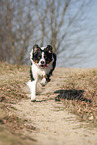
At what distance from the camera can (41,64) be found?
21.0 feet

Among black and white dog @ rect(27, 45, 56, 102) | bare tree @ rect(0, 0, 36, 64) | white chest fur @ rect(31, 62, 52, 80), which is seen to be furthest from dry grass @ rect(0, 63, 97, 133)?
bare tree @ rect(0, 0, 36, 64)

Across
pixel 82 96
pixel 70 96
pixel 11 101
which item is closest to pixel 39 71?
pixel 11 101

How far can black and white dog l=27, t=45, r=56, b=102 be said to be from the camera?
648 centimetres

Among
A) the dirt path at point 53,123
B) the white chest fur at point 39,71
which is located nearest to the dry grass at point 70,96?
the dirt path at point 53,123

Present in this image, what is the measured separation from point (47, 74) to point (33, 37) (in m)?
13.6

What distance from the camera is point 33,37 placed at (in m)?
20.2

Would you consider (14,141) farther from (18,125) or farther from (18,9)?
(18,9)

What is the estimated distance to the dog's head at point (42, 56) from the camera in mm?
6422

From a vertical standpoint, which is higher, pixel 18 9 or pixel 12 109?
pixel 18 9

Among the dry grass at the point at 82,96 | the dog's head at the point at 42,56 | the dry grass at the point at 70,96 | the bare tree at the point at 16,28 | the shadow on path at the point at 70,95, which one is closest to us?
the dry grass at the point at 70,96

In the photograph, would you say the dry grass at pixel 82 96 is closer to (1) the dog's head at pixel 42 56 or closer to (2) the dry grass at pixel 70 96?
(2) the dry grass at pixel 70 96

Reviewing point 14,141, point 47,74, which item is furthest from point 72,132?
point 47,74

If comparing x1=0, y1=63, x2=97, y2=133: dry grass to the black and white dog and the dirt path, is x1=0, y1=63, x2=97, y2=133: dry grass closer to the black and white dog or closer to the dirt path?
the dirt path

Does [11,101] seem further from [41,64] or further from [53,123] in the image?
[53,123]
